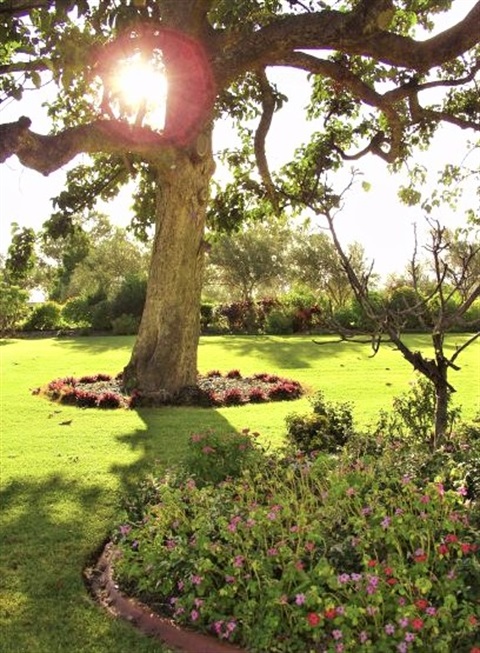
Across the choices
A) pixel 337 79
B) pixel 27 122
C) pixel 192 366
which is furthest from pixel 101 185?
pixel 27 122

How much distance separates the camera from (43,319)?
31.1m

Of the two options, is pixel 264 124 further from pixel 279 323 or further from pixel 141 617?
pixel 279 323

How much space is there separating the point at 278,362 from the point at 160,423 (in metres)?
8.34

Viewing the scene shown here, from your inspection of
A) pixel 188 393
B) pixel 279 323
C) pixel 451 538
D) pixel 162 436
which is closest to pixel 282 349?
pixel 279 323

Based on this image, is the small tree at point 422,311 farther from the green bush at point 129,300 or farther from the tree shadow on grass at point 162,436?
the green bush at point 129,300

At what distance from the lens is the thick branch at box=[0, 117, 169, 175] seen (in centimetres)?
800

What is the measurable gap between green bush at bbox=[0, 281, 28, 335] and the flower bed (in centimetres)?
2432

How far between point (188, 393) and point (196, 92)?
17.8ft

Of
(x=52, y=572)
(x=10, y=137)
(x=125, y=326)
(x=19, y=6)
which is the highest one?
(x=19, y=6)

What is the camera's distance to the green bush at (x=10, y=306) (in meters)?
28.1

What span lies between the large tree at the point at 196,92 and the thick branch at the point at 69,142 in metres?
0.02

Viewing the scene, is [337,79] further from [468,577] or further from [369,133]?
[468,577]

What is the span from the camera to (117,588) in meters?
4.77

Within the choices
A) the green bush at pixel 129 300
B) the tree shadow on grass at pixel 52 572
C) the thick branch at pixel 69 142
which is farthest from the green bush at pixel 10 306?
the tree shadow on grass at pixel 52 572
